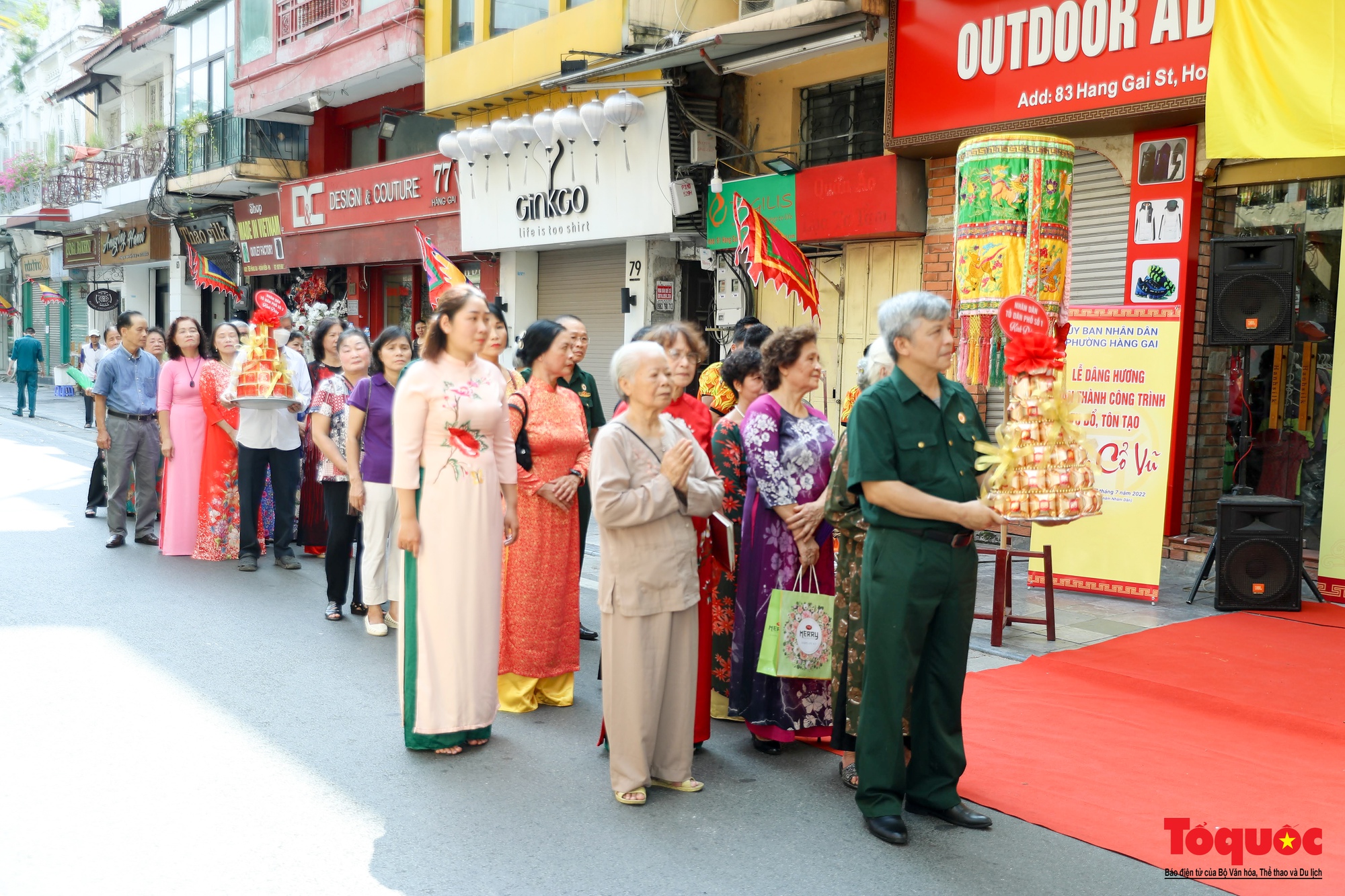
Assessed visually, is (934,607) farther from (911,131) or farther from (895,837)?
(911,131)

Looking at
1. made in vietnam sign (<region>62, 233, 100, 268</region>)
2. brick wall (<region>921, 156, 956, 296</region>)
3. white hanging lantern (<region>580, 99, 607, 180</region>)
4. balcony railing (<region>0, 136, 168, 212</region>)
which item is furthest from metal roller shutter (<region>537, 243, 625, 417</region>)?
made in vietnam sign (<region>62, 233, 100, 268</region>)

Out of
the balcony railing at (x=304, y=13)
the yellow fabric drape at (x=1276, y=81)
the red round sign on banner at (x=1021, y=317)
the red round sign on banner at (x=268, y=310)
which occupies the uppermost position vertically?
the balcony railing at (x=304, y=13)

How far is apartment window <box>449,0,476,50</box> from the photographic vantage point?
53.1 feet

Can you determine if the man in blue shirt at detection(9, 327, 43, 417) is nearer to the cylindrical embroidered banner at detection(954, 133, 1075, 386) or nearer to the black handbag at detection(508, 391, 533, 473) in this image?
the black handbag at detection(508, 391, 533, 473)

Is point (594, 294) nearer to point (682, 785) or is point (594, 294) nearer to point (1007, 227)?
point (1007, 227)

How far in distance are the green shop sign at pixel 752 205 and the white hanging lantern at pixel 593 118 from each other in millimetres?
1554

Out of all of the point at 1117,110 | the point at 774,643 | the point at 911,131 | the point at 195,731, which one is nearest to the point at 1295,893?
the point at 774,643

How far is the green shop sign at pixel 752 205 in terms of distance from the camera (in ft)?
39.1

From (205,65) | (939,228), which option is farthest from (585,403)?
(205,65)

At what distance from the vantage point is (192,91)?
24281 mm

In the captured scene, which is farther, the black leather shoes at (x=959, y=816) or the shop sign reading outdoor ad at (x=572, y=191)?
the shop sign reading outdoor ad at (x=572, y=191)

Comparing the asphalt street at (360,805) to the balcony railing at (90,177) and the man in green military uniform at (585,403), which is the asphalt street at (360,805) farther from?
the balcony railing at (90,177)

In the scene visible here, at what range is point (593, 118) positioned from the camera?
1342 centimetres
